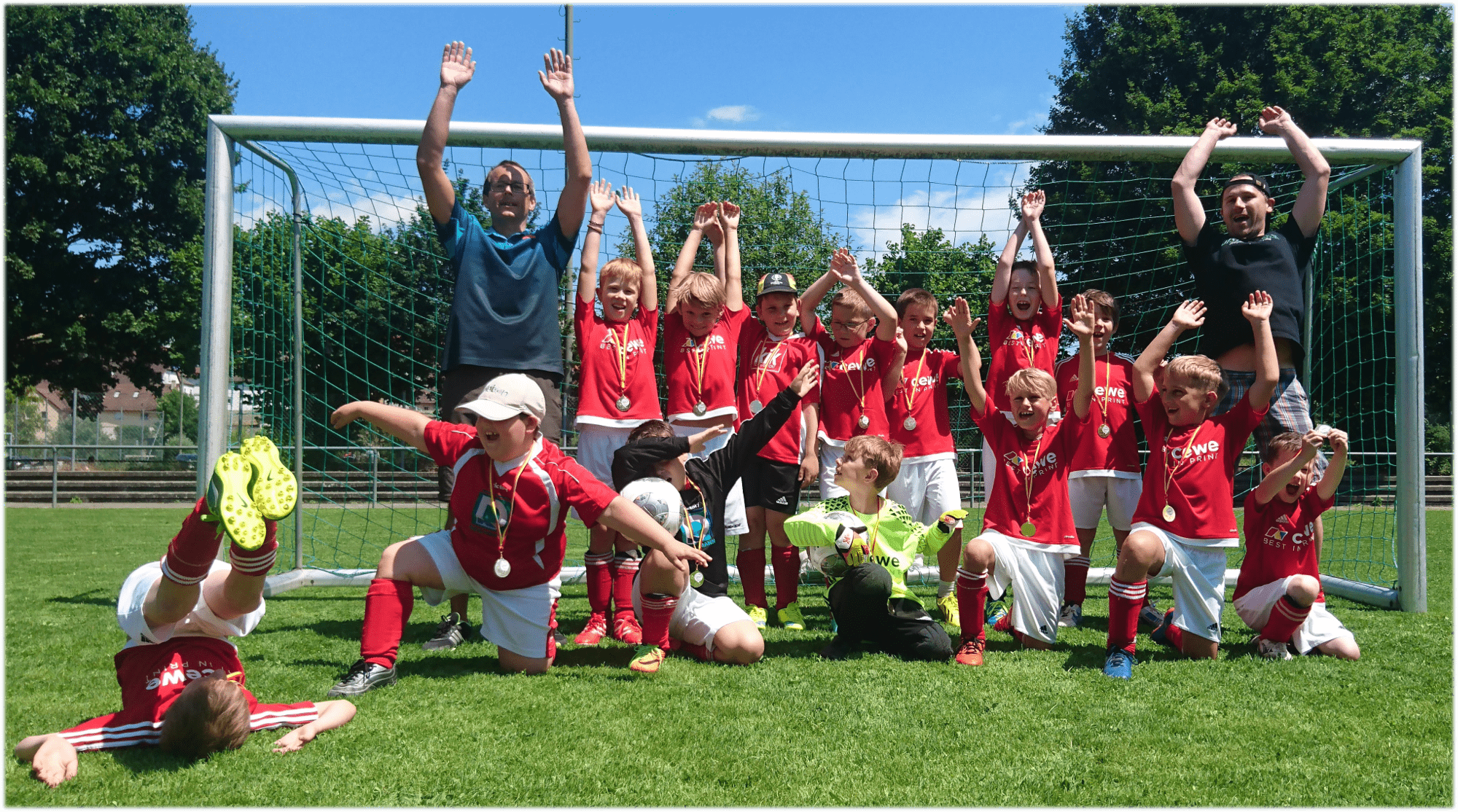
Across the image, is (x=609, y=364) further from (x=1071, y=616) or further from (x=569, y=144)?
(x=1071, y=616)

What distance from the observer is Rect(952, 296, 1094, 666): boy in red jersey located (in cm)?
455

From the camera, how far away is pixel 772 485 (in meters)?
5.38

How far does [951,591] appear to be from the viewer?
224 inches

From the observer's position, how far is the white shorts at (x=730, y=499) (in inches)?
209

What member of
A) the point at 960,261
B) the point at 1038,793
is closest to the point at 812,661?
the point at 1038,793

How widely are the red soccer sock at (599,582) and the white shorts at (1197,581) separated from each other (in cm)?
264

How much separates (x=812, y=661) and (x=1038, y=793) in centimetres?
171

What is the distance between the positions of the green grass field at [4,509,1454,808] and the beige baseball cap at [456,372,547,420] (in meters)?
1.08

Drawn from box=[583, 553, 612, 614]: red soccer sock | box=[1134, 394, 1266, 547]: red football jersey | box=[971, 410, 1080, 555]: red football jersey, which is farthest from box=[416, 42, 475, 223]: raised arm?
box=[1134, 394, 1266, 547]: red football jersey

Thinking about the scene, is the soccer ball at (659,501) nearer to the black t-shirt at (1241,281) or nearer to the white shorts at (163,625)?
the white shorts at (163,625)

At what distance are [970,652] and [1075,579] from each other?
50.6 inches

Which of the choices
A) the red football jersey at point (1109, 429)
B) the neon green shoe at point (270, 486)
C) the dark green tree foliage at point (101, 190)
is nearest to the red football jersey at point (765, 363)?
the red football jersey at point (1109, 429)

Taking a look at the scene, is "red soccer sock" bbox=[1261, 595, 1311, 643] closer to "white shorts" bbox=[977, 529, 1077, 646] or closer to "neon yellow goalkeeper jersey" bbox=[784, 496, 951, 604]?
"white shorts" bbox=[977, 529, 1077, 646]

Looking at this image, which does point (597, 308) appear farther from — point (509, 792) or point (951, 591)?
point (509, 792)
